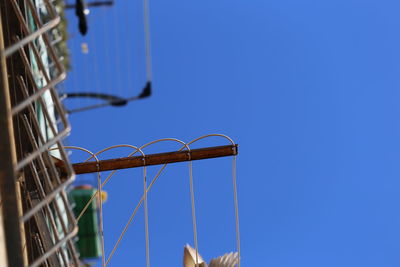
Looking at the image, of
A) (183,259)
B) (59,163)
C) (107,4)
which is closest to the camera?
(59,163)

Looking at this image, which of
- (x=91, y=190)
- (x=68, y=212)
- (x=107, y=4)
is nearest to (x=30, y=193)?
(x=68, y=212)

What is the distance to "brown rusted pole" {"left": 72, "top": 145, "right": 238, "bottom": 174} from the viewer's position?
14.0 ft

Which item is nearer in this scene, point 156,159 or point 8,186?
point 8,186

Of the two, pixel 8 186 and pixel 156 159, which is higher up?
pixel 8 186

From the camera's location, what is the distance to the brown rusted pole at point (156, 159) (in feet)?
14.0

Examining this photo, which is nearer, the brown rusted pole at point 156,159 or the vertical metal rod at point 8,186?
the vertical metal rod at point 8,186

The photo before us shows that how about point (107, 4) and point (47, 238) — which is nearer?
point (47, 238)

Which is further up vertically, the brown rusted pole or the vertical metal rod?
the vertical metal rod

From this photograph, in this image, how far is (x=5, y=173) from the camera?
1.51 m

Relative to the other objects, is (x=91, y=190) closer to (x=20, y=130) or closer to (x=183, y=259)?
(x=183, y=259)

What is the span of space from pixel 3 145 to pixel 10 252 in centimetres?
19

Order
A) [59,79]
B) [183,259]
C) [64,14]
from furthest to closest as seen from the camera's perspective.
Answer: [64,14]
[183,259]
[59,79]

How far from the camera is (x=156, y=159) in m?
4.34

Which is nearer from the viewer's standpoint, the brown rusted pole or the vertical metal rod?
the vertical metal rod
